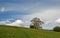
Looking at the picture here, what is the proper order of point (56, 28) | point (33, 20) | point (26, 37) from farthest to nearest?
1. point (33, 20)
2. point (56, 28)
3. point (26, 37)

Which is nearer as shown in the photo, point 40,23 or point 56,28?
point 56,28

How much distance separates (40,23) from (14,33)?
58322mm

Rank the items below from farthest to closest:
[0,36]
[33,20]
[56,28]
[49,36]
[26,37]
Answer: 1. [33,20]
2. [56,28]
3. [49,36]
4. [26,37]
5. [0,36]

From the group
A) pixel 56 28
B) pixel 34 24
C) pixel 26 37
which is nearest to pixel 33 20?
pixel 34 24

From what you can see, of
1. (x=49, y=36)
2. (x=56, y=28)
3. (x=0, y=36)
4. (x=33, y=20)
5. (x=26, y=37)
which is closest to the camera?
(x=0, y=36)

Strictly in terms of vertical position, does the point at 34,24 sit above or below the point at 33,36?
above

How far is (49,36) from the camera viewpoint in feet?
171

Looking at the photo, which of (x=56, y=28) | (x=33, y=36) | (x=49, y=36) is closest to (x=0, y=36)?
(x=33, y=36)

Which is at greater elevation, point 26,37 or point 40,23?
point 40,23

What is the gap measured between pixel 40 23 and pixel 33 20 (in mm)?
4524

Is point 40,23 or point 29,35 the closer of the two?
point 29,35

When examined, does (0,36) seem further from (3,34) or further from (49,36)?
(49,36)

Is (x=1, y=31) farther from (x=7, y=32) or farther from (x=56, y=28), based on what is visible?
(x=56, y=28)

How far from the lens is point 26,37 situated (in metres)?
45.5
